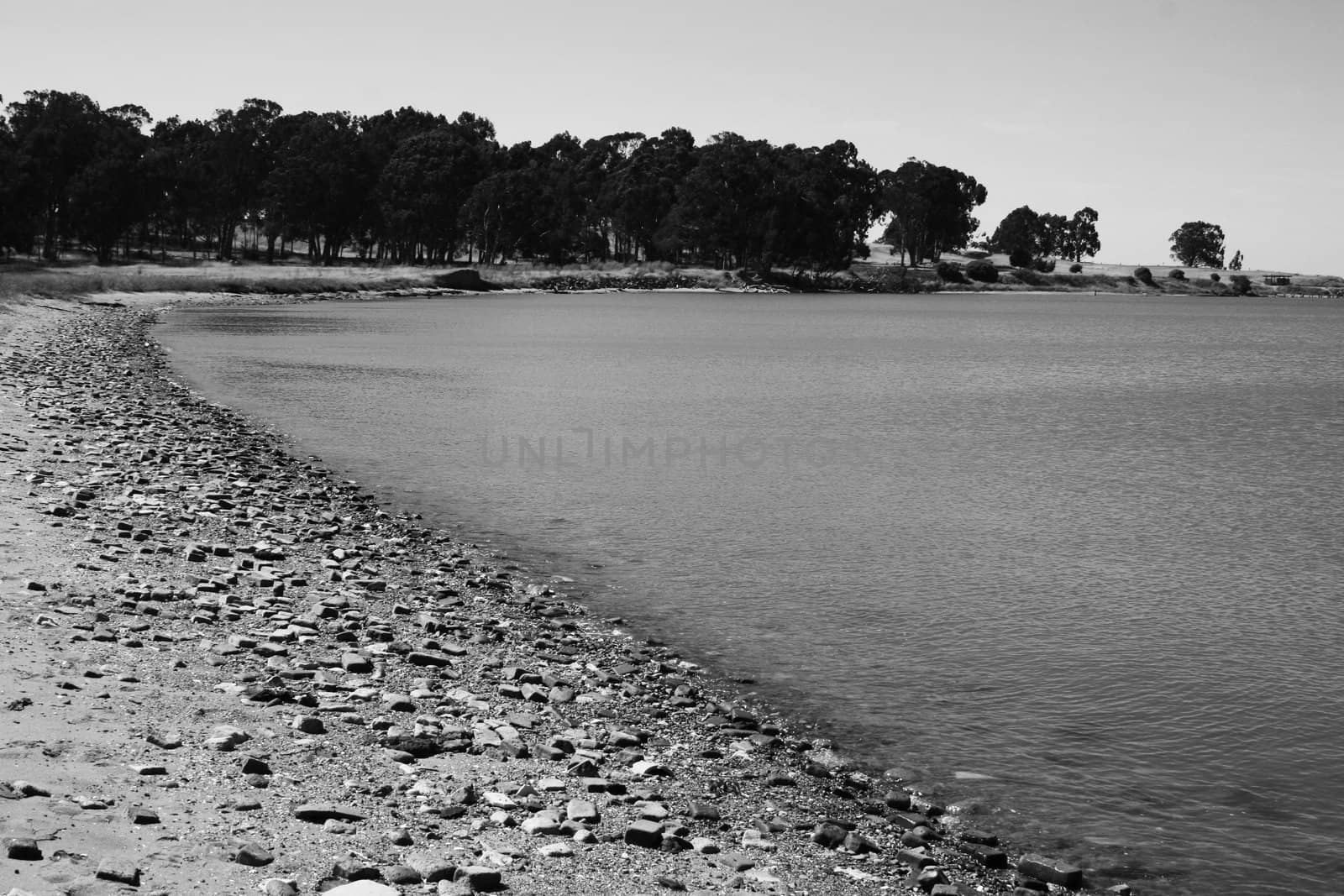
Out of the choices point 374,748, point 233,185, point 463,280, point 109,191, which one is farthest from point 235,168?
point 374,748

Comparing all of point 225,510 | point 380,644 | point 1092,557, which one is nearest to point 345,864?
point 380,644

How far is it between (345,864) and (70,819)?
1.91 m

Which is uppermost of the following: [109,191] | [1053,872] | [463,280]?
[109,191]

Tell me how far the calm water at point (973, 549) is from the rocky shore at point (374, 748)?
63.0 inches

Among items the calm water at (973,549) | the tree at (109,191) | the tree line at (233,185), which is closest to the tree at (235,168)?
the tree line at (233,185)

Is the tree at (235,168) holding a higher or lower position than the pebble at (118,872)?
higher

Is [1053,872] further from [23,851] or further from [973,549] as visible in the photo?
[973,549]

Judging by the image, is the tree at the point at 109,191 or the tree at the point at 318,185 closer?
the tree at the point at 109,191

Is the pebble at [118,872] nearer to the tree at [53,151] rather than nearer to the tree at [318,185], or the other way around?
the tree at [53,151]

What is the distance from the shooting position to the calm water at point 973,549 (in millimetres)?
11883

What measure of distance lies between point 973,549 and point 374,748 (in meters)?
15.2

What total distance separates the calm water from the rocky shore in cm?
160

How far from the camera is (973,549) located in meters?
22.8

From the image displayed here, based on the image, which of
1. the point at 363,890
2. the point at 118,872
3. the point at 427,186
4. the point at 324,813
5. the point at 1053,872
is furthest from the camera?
the point at 427,186
